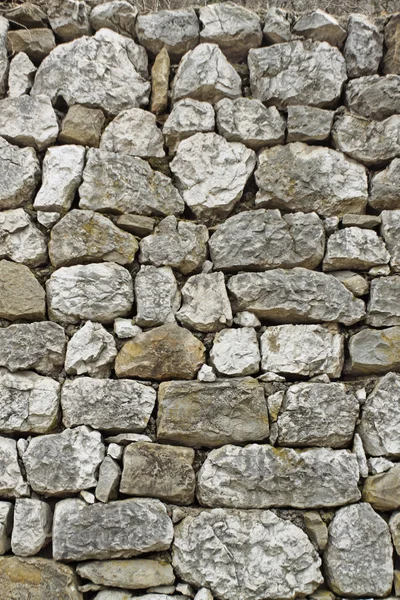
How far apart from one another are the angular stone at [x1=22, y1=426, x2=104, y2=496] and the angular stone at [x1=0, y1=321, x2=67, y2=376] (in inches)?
12.3

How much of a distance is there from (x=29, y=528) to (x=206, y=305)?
4.03ft

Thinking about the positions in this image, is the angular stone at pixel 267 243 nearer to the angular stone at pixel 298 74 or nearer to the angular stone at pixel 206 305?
the angular stone at pixel 206 305

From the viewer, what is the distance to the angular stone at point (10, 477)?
217cm

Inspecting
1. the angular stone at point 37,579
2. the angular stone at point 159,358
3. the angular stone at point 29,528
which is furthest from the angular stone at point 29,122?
the angular stone at point 37,579

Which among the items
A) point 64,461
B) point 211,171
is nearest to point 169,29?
point 211,171

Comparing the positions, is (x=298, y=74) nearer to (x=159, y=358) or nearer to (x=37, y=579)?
(x=159, y=358)

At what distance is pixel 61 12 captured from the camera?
2.73 m

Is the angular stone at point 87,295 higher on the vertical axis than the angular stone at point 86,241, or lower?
lower

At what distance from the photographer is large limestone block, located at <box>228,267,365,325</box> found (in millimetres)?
2363

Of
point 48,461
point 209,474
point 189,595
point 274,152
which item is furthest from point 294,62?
point 189,595

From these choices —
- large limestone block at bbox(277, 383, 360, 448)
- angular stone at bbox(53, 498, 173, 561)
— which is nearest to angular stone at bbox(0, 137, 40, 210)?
angular stone at bbox(53, 498, 173, 561)

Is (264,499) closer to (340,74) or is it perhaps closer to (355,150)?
(355,150)

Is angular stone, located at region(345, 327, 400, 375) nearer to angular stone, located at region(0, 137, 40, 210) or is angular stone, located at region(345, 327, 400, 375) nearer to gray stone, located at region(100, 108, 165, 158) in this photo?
gray stone, located at region(100, 108, 165, 158)

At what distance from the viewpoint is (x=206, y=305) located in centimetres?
238
